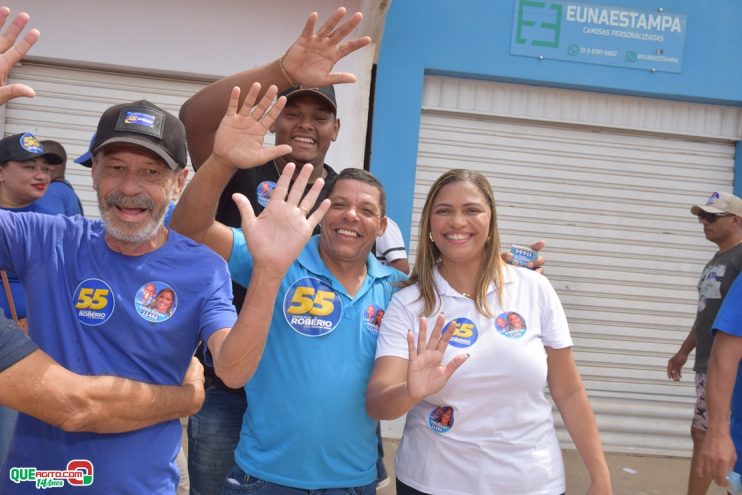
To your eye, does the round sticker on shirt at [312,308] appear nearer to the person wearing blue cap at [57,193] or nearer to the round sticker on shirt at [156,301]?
the round sticker on shirt at [156,301]

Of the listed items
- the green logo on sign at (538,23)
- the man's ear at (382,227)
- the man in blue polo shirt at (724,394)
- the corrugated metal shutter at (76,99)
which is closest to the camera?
the man's ear at (382,227)

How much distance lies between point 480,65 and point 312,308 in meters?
4.61

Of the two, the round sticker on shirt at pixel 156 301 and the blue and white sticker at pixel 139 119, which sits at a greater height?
the blue and white sticker at pixel 139 119

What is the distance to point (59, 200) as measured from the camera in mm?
4430

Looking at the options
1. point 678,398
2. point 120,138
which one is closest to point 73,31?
point 120,138

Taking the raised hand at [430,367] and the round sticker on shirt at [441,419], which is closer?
the raised hand at [430,367]

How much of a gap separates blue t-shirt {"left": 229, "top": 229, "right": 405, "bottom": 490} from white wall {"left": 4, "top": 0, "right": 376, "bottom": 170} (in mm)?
3892

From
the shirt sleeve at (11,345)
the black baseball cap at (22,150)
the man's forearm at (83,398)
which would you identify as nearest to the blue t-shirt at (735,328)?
the man's forearm at (83,398)

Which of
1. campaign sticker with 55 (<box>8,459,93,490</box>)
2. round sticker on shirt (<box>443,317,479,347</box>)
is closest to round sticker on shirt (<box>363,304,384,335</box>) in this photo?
round sticker on shirt (<box>443,317,479,347</box>)

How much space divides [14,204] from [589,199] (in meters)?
5.20

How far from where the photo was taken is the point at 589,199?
6.82 meters

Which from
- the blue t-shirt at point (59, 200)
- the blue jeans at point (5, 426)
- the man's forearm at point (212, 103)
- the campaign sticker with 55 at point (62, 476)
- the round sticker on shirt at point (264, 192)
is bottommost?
the blue jeans at point (5, 426)

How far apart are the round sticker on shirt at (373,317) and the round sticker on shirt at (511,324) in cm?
44

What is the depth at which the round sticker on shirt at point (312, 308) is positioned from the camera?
2412 millimetres
